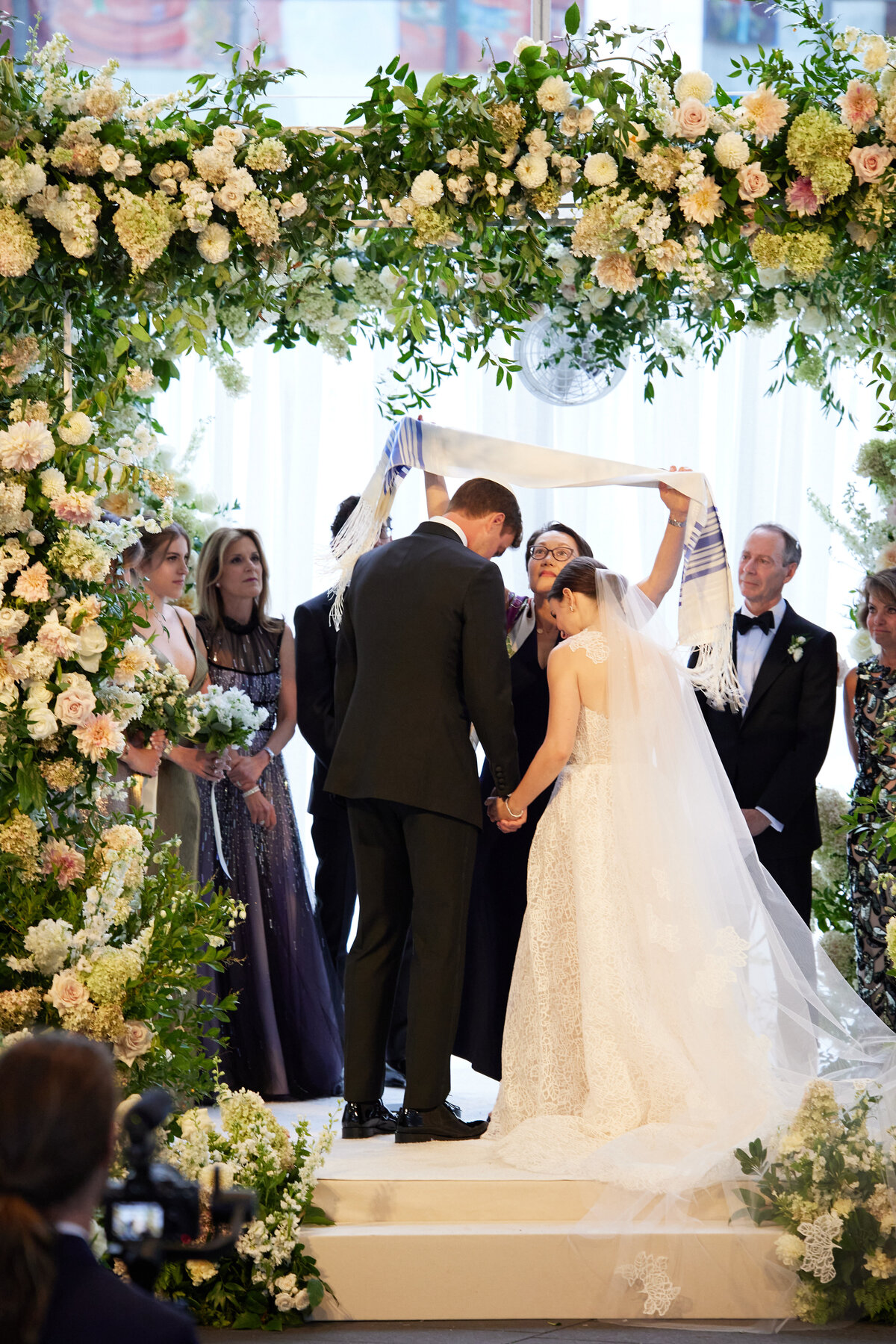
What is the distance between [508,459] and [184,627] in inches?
56.1

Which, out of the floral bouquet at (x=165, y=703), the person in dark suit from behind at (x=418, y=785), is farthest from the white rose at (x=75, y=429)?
the person in dark suit from behind at (x=418, y=785)

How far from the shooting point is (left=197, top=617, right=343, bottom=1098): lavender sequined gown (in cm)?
505

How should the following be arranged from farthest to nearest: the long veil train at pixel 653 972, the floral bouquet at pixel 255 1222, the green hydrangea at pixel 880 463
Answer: the green hydrangea at pixel 880 463 < the long veil train at pixel 653 972 < the floral bouquet at pixel 255 1222

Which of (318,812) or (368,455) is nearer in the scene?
(318,812)

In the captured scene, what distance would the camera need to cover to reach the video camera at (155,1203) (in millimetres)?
1667

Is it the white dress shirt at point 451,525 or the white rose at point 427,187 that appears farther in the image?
the white dress shirt at point 451,525

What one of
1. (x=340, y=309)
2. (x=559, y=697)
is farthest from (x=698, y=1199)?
(x=340, y=309)

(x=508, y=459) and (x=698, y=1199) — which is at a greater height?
(x=508, y=459)

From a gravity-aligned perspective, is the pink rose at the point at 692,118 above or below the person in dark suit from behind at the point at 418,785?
above

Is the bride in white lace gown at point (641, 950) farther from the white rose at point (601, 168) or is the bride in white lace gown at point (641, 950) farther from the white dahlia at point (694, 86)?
the white dahlia at point (694, 86)

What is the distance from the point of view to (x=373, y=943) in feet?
13.8

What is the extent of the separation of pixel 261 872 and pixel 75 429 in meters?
1.87

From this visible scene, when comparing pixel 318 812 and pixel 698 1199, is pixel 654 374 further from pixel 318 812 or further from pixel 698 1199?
pixel 698 1199

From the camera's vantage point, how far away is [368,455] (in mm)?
7008
